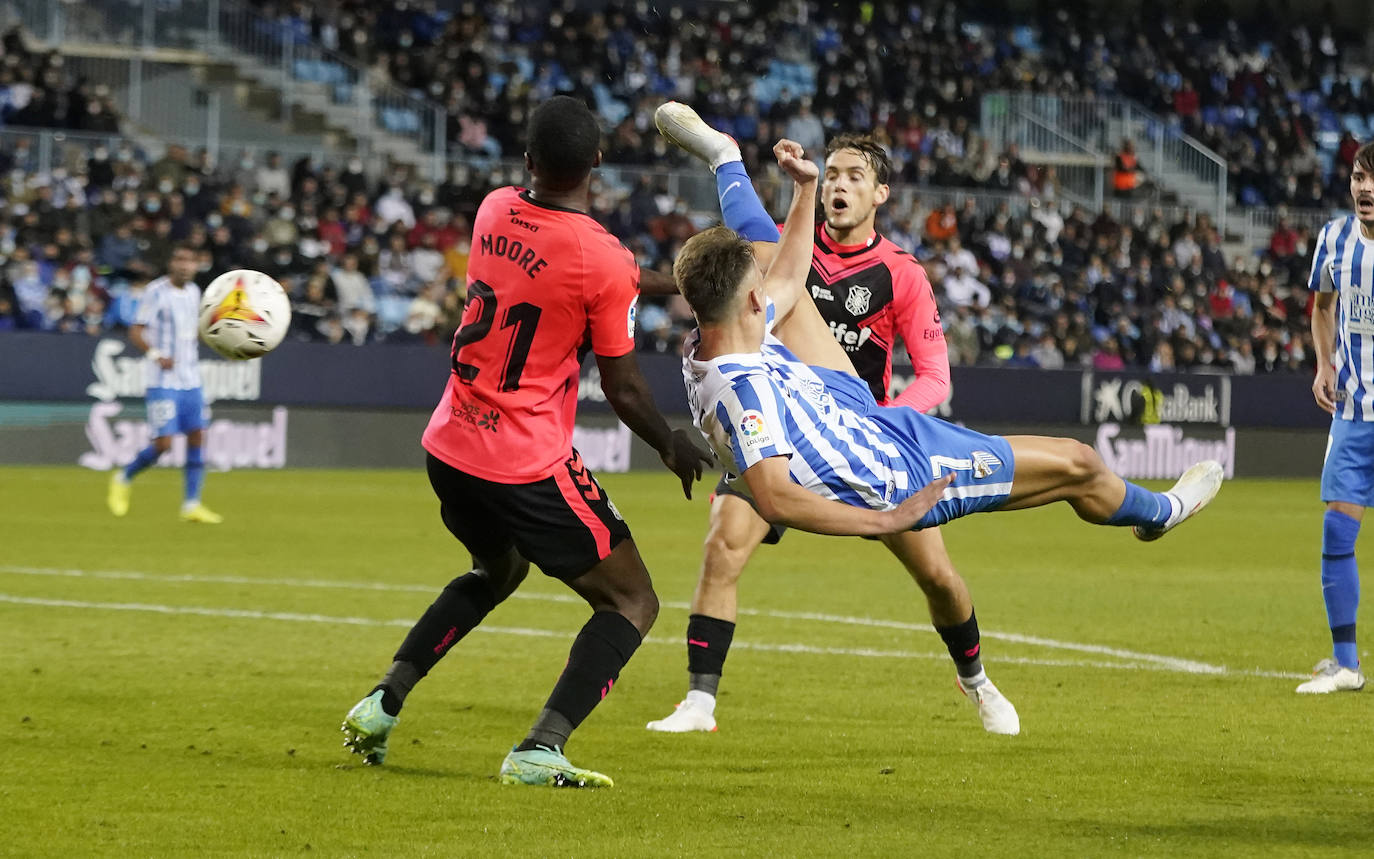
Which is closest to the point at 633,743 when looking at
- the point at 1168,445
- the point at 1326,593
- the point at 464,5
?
the point at 1326,593

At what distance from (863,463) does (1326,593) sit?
372 centimetres

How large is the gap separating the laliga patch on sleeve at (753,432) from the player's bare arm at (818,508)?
0.17 ft

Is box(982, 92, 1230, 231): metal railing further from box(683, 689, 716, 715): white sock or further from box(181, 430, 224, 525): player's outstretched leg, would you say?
box(683, 689, 716, 715): white sock

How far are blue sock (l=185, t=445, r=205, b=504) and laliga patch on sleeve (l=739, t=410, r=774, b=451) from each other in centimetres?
1165

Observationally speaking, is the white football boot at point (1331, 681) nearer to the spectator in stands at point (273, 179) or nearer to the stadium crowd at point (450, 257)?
the stadium crowd at point (450, 257)

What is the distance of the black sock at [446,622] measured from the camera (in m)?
6.13

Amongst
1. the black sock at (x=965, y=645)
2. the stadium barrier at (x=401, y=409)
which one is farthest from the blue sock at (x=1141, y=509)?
the stadium barrier at (x=401, y=409)

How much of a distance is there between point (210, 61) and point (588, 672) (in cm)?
2424

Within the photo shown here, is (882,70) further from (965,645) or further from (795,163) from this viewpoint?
(795,163)

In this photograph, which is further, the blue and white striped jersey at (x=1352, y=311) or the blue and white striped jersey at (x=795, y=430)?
the blue and white striped jersey at (x=1352, y=311)

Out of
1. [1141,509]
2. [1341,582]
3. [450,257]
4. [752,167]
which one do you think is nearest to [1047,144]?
[752,167]

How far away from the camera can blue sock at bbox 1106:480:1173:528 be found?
6.05 m

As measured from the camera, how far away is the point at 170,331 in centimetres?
1636

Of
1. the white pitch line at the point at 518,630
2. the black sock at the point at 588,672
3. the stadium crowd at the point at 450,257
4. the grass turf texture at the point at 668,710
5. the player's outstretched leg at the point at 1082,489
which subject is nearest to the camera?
the grass turf texture at the point at 668,710
